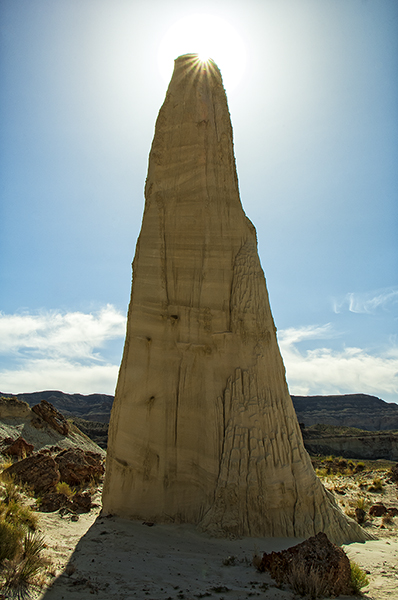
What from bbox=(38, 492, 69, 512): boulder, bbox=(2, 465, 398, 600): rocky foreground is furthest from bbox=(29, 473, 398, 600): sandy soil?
bbox=(38, 492, 69, 512): boulder

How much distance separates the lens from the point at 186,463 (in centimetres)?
822

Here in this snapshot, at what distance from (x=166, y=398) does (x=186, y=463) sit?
4.86 feet

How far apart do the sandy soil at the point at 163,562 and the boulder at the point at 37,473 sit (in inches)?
108

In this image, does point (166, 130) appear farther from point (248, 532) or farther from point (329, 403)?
point (329, 403)

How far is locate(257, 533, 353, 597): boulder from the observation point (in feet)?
15.5

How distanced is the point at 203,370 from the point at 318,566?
453 cm

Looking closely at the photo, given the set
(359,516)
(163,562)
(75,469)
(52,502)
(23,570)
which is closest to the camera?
(23,570)

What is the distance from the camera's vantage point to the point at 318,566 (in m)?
4.78

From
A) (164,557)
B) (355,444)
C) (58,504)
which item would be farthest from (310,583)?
(355,444)

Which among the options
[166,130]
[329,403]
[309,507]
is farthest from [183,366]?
[329,403]

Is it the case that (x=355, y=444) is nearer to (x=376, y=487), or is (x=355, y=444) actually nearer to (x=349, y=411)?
(x=376, y=487)

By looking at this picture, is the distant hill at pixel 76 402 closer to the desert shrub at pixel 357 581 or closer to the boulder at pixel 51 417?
the boulder at pixel 51 417

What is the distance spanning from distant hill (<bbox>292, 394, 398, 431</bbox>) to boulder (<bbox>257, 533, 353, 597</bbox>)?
63.9 m

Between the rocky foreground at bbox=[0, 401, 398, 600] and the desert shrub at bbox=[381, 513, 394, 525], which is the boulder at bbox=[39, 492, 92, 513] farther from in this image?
the desert shrub at bbox=[381, 513, 394, 525]
